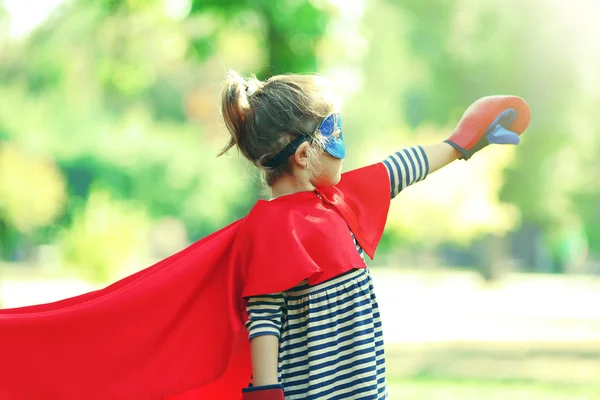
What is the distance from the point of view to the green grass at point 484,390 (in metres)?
6.61

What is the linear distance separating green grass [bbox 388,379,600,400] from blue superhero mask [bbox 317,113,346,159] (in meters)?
4.61

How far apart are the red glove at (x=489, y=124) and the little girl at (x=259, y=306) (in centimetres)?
29

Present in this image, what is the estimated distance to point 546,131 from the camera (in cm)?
1786

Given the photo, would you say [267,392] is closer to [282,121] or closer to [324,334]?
[324,334]

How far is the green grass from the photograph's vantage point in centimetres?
661

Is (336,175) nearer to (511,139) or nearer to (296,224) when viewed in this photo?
(296,224)

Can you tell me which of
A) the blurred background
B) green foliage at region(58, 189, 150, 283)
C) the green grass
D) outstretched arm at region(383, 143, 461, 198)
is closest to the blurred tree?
the blurred background

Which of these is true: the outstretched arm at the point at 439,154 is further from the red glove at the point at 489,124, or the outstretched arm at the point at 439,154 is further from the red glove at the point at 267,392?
the red glove at the point at 267,392

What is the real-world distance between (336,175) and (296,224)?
0.20m

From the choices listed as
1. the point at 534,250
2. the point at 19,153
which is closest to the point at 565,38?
the point at 19,153

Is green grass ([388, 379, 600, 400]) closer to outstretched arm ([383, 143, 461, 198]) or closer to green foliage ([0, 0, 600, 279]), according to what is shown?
green foliage ([0, 0, 600, 279])

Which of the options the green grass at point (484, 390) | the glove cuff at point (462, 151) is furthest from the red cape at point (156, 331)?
the green grass at point (484, 390)

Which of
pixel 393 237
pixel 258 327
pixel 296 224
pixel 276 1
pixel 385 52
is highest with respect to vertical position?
pixel 385 52

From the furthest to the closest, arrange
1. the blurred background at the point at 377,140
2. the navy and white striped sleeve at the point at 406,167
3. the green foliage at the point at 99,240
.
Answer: the green foliage at the point at 99,240
the blurred background at the point at 377,140
the navy and white striped sleeve at the point at 406,167
